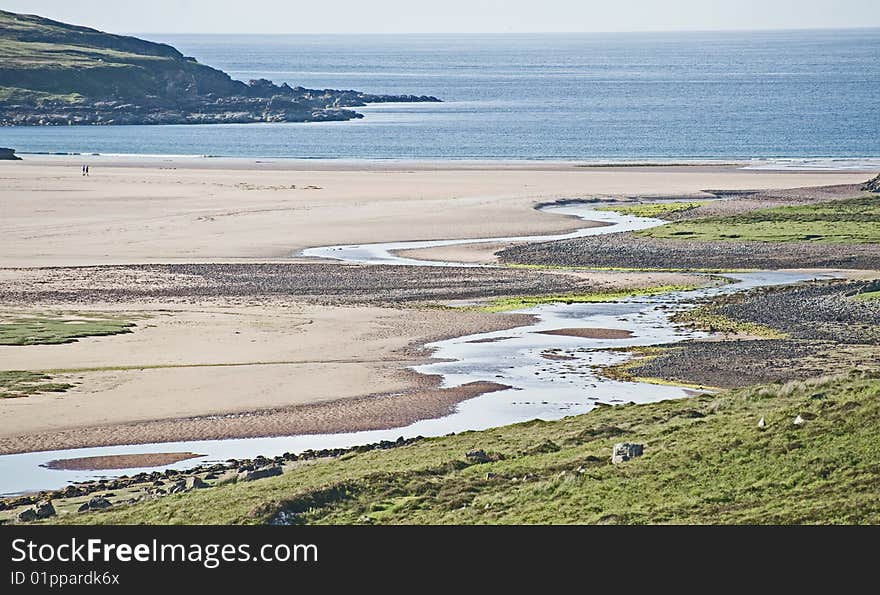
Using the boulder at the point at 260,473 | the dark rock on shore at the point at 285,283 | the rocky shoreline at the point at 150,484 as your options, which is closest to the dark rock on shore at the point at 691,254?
the dark rock on shore at the point at 285,283

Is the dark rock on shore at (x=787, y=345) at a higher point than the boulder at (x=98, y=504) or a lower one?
lower

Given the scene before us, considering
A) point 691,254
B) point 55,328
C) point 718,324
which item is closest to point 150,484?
point 55,328

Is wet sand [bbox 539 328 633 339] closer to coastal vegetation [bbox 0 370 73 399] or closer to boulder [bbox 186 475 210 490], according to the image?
coastal vegetation [bbox 0 370 73 399]

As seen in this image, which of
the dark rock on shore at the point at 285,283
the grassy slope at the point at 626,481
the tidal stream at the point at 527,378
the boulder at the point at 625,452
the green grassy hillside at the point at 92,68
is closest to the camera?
the grassy slope at the point at 626,481

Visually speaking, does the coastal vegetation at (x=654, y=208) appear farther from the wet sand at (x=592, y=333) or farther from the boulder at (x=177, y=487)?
the boulder at (x=177, y=487)

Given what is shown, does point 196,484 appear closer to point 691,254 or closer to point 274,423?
point 274,423

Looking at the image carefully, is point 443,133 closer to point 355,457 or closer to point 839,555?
point 355,457

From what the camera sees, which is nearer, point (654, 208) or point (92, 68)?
point (654, 208)

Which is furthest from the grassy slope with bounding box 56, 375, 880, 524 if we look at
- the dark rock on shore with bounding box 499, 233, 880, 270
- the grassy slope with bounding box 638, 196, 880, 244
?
the grassy slope with bounding box 638, 196, 880, 244
